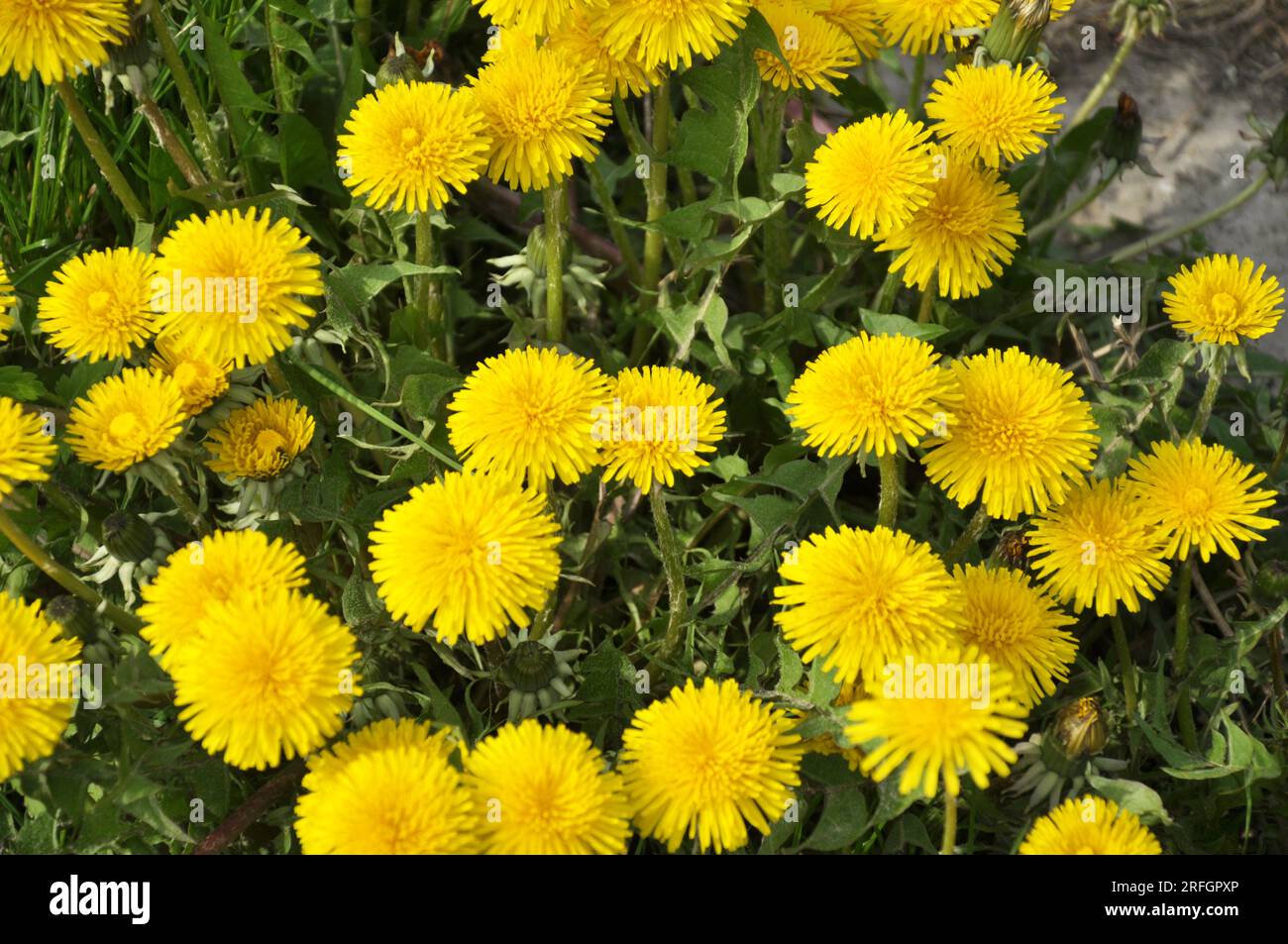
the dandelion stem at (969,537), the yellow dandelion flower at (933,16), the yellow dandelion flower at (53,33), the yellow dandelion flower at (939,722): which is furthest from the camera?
the yellow dandelion flower at (933,16)

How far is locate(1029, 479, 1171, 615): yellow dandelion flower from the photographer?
175cm

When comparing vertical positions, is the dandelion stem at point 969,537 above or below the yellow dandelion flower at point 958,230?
below

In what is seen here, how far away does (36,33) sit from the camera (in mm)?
1625

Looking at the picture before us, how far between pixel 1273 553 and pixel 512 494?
1.40m

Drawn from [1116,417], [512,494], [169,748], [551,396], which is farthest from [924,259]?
[169,748]

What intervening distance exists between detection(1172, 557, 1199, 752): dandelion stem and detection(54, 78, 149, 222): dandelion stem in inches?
70.5

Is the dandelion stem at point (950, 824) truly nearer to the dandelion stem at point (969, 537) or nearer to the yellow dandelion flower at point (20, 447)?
the dandelion stem at point (969, 537)

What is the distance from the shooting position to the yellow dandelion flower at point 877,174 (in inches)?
69.6

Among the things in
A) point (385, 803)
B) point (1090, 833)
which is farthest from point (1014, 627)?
point (385, 803)

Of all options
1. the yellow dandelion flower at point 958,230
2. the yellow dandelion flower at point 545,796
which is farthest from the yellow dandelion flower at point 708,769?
the yellow dandelion flower at point 958,230

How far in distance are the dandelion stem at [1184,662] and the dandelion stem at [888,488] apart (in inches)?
18.5

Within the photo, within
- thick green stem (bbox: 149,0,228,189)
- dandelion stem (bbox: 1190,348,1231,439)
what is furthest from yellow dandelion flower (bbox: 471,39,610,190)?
dandelion stem (bbox: 1190,348,1231,439)

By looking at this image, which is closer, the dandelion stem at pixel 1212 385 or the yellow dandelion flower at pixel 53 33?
the yellow dandelion flower at pixel 53 33
